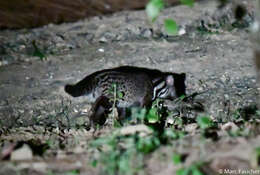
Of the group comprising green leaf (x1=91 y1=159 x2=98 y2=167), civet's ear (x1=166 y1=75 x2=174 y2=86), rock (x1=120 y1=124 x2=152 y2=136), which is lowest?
green leaf (x1=91 y1=159 x2=98 y2=167)

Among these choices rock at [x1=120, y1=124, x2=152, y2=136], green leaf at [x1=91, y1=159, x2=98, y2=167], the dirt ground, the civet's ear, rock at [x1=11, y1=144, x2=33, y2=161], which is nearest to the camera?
green leaf at [x1=91, y1=159, x2=98, y2=167]

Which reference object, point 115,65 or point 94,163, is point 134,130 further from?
point 115,65

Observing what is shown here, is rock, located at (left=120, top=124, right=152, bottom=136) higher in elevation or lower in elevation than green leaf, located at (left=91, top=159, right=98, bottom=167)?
higher

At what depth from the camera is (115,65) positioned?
7766 mm

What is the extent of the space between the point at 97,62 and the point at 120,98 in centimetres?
167

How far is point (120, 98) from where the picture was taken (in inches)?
258

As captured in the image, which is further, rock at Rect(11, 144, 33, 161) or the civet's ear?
the civet's ear

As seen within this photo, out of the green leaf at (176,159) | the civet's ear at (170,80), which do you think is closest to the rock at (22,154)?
the green leaf at (176,159)

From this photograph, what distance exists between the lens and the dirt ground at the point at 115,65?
157 inches

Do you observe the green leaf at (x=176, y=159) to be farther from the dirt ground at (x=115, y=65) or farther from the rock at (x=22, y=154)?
the rock at (x=22, y=154)

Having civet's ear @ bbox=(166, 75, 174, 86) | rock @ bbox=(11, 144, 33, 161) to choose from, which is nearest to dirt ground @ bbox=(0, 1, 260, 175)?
rock @ bbox=(11, 144, 33, 161)

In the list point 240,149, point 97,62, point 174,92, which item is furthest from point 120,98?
point 240,149

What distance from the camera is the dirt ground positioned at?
3.99 metres

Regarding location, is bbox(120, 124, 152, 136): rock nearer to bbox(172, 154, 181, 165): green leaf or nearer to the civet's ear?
bbox(172, 154, 181, 165): green leaf
